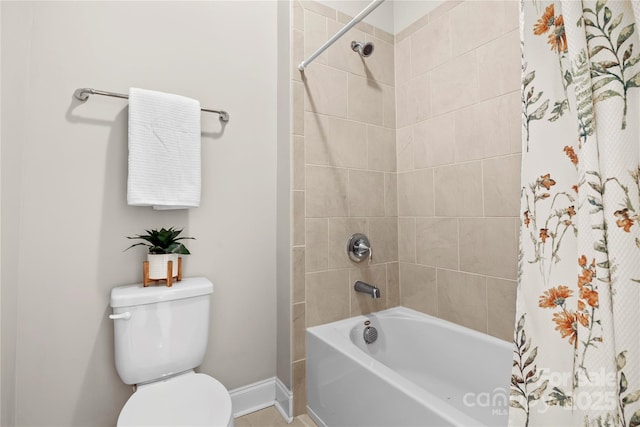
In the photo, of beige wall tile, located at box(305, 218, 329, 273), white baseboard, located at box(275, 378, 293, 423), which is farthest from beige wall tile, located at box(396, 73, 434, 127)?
white baseboard, located at box(275, 378, 293, 423)

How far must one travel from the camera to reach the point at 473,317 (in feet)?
5.24

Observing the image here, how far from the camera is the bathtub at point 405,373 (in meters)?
1.08

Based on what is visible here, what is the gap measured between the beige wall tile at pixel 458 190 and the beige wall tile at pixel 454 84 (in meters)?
0.32

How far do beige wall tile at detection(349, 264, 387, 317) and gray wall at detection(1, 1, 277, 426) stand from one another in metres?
0.51

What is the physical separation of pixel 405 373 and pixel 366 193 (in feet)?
3.33

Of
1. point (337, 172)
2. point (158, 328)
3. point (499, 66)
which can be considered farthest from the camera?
point (337, 172)

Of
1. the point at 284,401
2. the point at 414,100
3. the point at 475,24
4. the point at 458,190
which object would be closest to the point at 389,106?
the point at 414,100

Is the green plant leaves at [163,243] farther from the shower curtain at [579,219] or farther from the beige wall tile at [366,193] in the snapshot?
the shower curtain at [579,219]

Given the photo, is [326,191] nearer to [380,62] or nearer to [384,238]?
[384,238]

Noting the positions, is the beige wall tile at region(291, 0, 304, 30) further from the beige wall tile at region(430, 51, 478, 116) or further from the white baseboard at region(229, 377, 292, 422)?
the white baseboard at region(229, 377, 292, 422)

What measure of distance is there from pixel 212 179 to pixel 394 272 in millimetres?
1208

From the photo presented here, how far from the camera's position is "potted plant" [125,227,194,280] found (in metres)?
1.34

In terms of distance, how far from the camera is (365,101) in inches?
74.5

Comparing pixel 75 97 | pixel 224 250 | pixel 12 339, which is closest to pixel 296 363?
pixel 224 250
